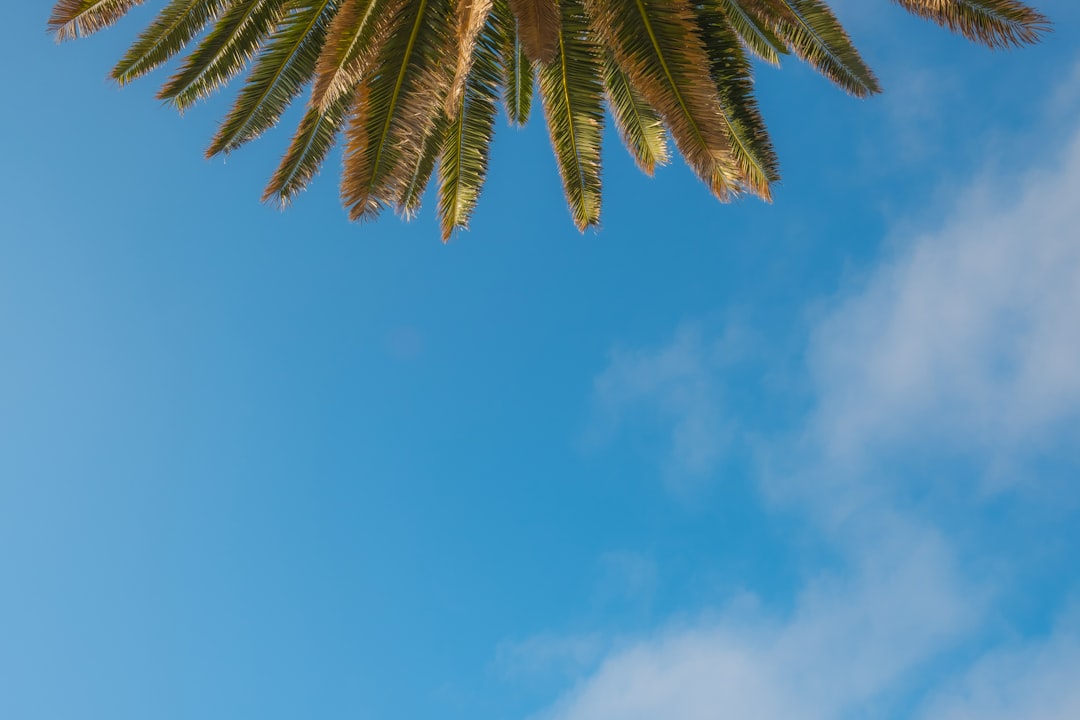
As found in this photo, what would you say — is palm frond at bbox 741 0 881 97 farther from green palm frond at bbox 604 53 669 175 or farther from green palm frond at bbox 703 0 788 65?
green palm frond at bbox 604 53 669 175

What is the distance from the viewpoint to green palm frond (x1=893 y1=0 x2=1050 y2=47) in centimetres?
647

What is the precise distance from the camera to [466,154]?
315 inches

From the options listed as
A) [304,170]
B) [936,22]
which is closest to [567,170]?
[304,170]

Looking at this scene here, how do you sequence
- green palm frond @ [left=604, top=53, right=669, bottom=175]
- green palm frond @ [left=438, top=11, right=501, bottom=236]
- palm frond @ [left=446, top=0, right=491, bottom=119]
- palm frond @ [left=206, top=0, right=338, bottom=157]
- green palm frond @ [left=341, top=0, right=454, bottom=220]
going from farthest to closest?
green palm frond @ [left=604, top=53, right=669, bottom=175] < green palm frond @ [left=438, top=11, right=501, bottom=236] < palm frond @ [left=206, top=0, right=338, bottom=157] < green palm frond @ [left=341, top=0, right=454, bottom=220] < palm frond @ [left=446, top=0, right=491, bottom=119]

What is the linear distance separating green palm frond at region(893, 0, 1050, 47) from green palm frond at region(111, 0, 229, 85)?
249 inches

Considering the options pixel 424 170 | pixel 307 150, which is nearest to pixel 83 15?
pixel 307 150

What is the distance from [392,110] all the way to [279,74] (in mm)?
1599

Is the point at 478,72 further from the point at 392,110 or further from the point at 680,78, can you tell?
the point at 680,78

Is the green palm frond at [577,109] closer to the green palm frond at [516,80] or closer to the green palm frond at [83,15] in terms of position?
the green palm frond at [516,80]

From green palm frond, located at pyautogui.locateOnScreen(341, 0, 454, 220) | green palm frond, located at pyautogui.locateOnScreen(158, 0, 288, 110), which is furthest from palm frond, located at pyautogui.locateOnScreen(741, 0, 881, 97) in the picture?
green palm frond, located at pyautogui.locateOnScreen(158, 0, 288, 110)

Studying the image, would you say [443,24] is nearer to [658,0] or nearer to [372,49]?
[372,49]

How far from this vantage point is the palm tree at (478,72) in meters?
6.29

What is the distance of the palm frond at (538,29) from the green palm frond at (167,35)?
11.9 ft

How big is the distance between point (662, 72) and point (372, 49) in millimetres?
2347
